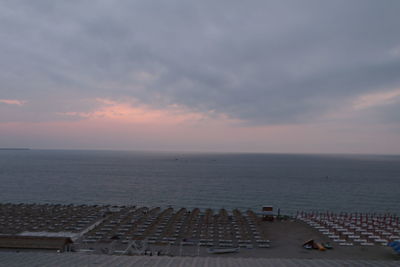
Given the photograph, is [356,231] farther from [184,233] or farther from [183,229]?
[183,229]

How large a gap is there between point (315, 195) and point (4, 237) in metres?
67.1

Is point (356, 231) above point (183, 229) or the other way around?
above

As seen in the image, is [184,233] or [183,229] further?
[183,229]

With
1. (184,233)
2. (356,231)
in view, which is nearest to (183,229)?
(184,233)

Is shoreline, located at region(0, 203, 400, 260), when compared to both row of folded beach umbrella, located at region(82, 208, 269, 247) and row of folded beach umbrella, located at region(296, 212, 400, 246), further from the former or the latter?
row of folded beach umbrella, located at region(296, 212, 400, 246)

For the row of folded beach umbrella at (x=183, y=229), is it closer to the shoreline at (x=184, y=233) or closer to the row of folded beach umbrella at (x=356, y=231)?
the shoreline at (x=184, y=233)

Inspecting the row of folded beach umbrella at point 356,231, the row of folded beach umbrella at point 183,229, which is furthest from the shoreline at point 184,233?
the row of folded beach umbrella at point 356,231

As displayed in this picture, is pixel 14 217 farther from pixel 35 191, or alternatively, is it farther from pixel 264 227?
pixel 35 191

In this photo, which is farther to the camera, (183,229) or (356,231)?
(183,229)

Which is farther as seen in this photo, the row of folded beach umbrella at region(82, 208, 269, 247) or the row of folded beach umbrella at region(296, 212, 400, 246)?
the row of folded beach umbrella at region(296, 212, 400, 246)

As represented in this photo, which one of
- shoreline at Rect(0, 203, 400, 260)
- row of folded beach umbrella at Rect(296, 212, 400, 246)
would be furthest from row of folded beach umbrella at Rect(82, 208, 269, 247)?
row of folded beach umbrella at Rect(296, 212, 400, 246)

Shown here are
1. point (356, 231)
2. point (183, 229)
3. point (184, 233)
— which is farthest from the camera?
point (183, 229)

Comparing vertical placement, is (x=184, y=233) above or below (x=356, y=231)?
below

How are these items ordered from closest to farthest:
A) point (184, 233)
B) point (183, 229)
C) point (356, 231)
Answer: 1. point (184, 233)
2. point (356, 231)
3. point (183, 229)
